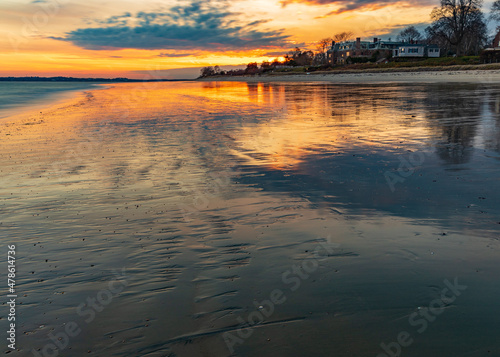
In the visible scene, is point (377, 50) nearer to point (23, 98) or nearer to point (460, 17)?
point (460, 17)

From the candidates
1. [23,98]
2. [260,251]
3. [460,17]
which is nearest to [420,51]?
[460,17]

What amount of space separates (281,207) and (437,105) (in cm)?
1814

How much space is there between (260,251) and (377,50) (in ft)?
431

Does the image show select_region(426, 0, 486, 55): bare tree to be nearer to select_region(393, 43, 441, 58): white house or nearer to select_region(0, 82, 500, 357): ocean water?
select_region(393, 43, 441, 58): white house

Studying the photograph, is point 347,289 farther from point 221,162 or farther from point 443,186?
point 221,162

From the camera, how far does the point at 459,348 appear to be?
3041mm

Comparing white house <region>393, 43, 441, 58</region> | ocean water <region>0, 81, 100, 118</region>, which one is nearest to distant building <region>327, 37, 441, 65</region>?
white house <region>393, 43, 441, 58</region>

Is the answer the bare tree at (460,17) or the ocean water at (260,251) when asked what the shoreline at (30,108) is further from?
the bare tree at (460,17)

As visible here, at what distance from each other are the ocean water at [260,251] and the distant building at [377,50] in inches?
4101

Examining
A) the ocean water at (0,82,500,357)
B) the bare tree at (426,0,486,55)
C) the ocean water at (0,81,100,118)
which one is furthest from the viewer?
the bare tree at (426,0,486,55)

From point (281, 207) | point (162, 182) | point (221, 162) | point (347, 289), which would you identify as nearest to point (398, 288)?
point (347, 289)

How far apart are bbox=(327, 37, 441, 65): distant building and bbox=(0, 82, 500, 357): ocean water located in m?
104

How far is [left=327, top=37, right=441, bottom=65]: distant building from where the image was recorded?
101562mm

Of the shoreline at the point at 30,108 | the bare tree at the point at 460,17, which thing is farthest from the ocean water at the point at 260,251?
the bare tree at the point at 460,17
